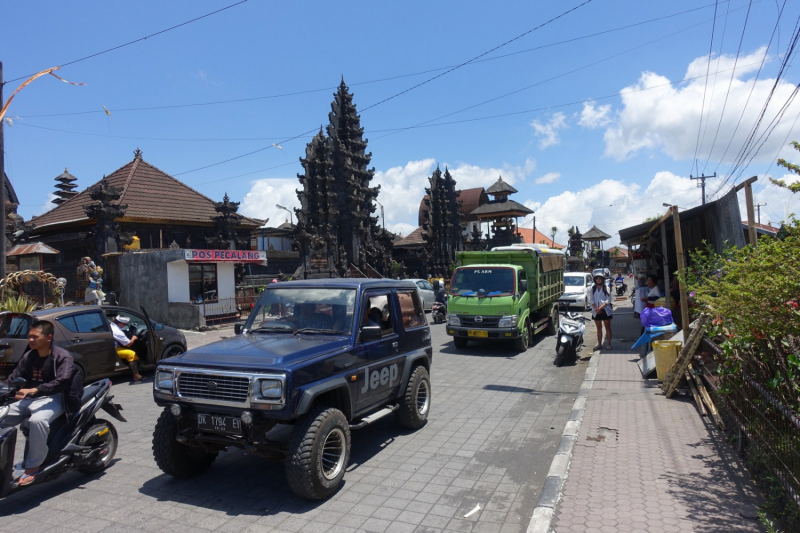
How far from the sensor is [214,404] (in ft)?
14.9

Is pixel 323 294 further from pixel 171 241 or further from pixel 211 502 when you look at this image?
pixel 171 241

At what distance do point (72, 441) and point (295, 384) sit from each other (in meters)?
2.44

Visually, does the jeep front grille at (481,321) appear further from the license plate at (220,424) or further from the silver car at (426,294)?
the silver car at (426,294)

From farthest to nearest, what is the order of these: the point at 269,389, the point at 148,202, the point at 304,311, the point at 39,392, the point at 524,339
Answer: the point at 148,202, the point at 524,339, the point at 304,311, the point at 39,392, the point at 269,389

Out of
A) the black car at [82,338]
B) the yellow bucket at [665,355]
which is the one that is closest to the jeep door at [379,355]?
the yellow bucket at [665,355]

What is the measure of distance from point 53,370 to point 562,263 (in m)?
17.1

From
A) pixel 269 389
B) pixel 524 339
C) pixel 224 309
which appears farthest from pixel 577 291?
pixel 269 389

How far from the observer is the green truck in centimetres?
1288

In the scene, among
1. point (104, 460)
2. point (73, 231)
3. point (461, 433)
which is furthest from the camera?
point (73, 231)

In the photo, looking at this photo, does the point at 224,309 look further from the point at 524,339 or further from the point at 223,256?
the point at 524,339

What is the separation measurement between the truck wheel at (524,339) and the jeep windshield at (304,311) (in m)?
8.17

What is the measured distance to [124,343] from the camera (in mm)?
9828

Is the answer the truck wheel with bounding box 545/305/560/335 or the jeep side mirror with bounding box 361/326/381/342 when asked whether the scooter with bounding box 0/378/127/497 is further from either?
the truck wheel with bounding box 545/305/560/335

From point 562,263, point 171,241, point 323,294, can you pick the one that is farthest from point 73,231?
point 323,294
